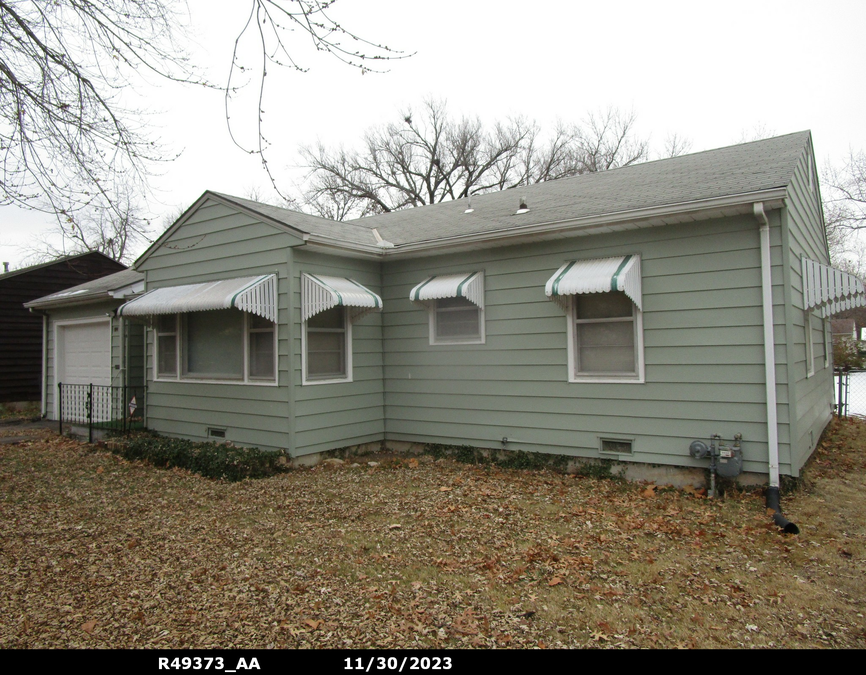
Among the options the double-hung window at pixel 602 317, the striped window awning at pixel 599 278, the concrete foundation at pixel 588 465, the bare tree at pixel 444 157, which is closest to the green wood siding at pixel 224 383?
the concrete foundation at pixel 588 465

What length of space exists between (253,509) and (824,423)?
9722 millimetres

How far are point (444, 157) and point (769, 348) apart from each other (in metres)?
25.1

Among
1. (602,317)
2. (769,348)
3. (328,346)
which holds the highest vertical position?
(602,317)

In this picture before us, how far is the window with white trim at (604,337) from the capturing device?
7027mm

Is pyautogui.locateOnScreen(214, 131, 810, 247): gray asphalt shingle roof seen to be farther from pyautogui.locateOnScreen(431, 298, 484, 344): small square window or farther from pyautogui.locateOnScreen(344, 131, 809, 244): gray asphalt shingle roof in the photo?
pyautogui.locateOnScreen(431, 298, 484, 344): small square window

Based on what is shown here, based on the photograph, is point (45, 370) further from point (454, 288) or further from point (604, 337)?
point (604, 337)

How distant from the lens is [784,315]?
600cm

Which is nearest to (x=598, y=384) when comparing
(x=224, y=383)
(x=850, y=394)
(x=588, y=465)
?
(x=588, y=465)

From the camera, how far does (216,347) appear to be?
918 centimetres

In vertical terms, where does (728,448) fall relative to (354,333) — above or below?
below

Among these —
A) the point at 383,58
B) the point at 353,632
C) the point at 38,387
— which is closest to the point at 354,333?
the point at 383,58

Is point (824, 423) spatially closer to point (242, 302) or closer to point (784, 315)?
point (784, 315)

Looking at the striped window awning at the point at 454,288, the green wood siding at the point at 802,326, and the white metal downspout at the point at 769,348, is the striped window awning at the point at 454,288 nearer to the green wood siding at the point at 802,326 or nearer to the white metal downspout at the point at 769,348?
the white metal downspout at the point at 769,348
